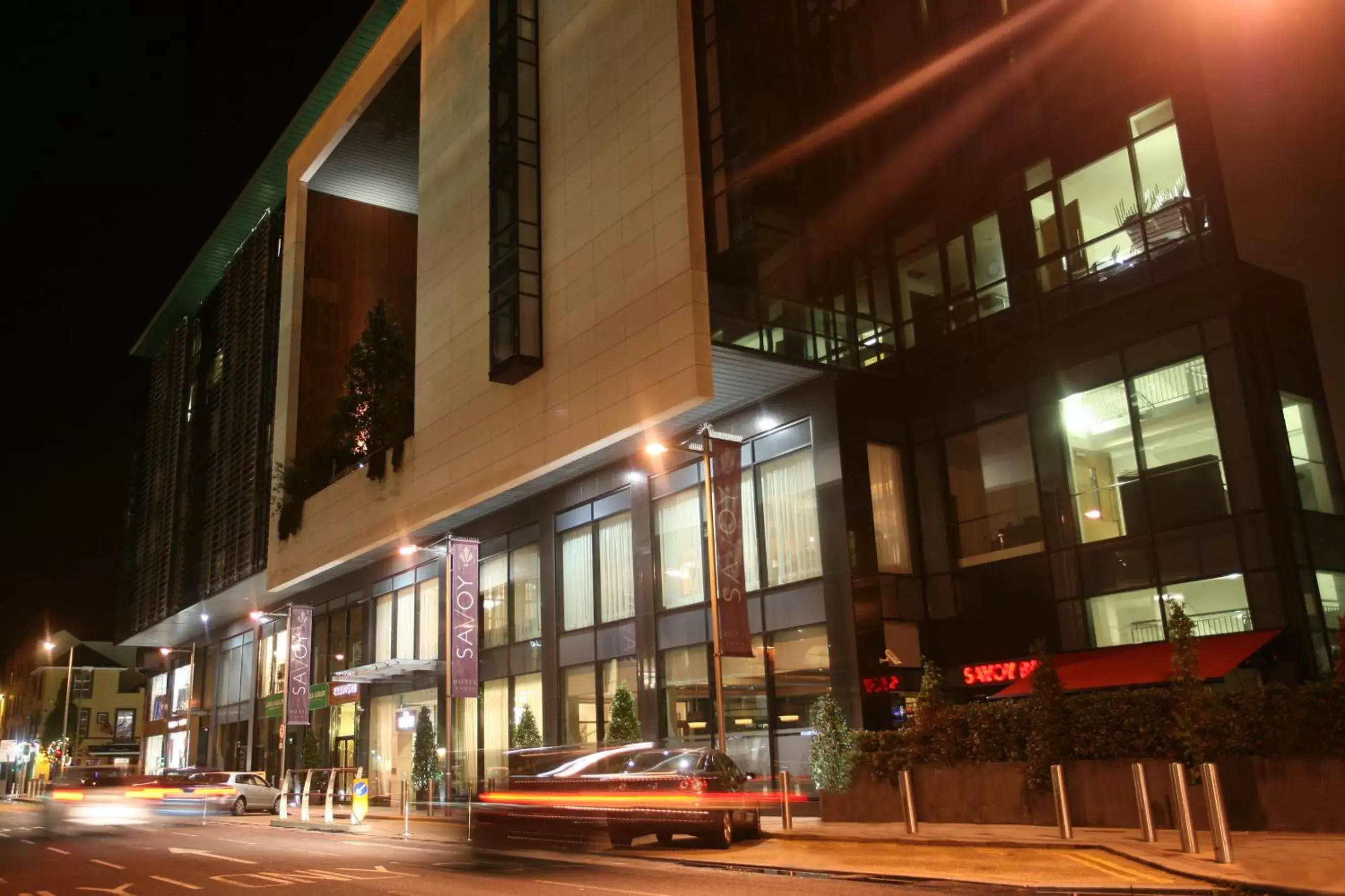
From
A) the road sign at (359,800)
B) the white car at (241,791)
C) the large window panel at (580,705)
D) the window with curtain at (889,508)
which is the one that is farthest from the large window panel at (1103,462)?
the white car at (241,791)

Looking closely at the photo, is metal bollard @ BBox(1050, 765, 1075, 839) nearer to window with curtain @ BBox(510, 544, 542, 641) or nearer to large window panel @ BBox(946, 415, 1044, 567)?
large window panel @ BBox(946, 415, 1044, 567)

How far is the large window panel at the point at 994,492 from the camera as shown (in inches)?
996

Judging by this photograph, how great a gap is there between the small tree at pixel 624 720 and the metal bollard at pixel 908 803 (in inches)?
417

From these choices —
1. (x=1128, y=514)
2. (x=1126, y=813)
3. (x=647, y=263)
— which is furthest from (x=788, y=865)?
(x=647, y=263)

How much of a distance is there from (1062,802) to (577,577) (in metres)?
19.3

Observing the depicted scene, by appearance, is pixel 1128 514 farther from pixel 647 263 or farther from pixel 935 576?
pixel 647 263

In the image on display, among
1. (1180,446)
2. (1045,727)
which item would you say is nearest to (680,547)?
(1045,727)

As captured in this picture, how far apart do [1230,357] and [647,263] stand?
42.4ft

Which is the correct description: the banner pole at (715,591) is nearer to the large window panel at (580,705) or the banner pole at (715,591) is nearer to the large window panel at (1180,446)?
the large window panel at (1180,446)

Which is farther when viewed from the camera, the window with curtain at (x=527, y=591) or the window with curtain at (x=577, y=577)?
the window with curtain at (x=527, y=591)

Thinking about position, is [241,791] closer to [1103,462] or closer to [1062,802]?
[1103,462]

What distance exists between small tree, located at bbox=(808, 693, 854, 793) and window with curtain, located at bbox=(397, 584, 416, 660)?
22.0 metres

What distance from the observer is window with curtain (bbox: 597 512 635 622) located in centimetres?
3134

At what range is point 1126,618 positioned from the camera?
22906 mm
